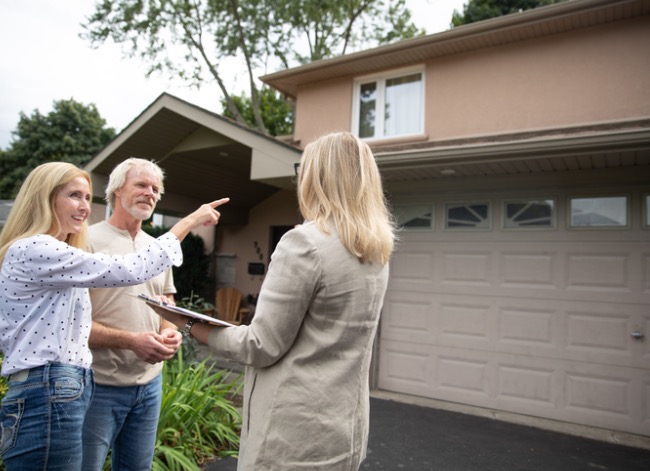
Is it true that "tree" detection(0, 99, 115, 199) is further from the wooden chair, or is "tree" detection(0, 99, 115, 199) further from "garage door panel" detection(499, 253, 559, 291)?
"garage door panel" detection(499, 253, 559, 291)

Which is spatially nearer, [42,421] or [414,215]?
[42,421]

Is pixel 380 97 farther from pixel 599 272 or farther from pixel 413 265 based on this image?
pixel 599 272

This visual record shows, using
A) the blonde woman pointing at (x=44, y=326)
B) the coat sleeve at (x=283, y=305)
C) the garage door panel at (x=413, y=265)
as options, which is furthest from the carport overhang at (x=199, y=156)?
the coat sleeve at (x=283, y=305)

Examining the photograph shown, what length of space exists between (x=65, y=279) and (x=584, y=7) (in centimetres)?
704

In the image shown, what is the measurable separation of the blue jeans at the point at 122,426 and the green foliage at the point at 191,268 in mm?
8107

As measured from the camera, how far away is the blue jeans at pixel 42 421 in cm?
147

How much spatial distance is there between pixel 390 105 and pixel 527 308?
13.6 feet

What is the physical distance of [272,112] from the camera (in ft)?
73.6

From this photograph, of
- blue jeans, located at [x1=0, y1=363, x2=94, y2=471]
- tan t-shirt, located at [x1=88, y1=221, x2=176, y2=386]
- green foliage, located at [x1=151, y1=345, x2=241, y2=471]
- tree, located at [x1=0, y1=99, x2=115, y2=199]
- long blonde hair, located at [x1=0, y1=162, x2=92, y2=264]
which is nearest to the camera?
blue jeans, located at [x1=0, y1=363, x2=94, y2=471]

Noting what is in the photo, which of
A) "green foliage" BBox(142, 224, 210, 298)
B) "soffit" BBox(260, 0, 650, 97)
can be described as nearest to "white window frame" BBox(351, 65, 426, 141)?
"soffit" BBox(260, 0, 650, 97)

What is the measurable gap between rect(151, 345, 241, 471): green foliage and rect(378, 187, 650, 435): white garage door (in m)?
2.88

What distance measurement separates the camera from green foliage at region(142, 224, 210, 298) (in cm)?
1006

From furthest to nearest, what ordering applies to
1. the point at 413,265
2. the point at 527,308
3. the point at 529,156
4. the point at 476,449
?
Answer: the point at 413,265 → the point at 527,308 → the point at 529,156 → the point at 476,449

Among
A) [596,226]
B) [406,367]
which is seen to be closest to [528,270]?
[596,226]
